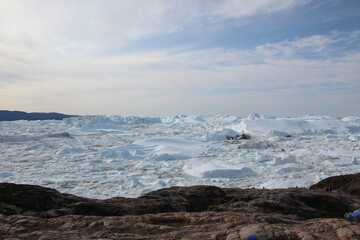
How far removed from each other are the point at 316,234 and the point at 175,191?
9.64ft

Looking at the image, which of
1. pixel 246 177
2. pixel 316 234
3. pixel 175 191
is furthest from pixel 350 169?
pixel 316 234

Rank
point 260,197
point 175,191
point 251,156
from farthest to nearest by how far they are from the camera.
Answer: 1. point 251,156
2. point 175,191
3. point 260,197

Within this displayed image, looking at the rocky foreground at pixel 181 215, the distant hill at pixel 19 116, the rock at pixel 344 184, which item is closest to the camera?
the rocky foreground at pixel 181 215

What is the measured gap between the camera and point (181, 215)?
300cm

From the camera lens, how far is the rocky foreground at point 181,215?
2.25 meters

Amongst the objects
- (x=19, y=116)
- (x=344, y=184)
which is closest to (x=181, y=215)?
(x=344, y=184)

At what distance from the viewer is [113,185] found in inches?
354

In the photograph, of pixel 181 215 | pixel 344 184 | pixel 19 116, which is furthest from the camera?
pixel 19 116

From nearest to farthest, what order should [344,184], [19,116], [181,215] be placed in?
[181,215] → [344,184] → [19,116]

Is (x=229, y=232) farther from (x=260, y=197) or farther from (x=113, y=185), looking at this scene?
(x=113, y=185)

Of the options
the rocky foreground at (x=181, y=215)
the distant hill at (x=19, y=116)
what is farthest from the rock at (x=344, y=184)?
the distant hill at (x=19, y=116)

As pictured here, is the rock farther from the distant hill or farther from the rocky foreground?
the distant hill

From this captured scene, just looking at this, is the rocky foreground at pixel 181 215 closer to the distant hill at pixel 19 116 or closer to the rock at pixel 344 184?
the rock at pixel 344 184

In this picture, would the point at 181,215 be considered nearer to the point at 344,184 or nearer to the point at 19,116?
the point at 344,184
